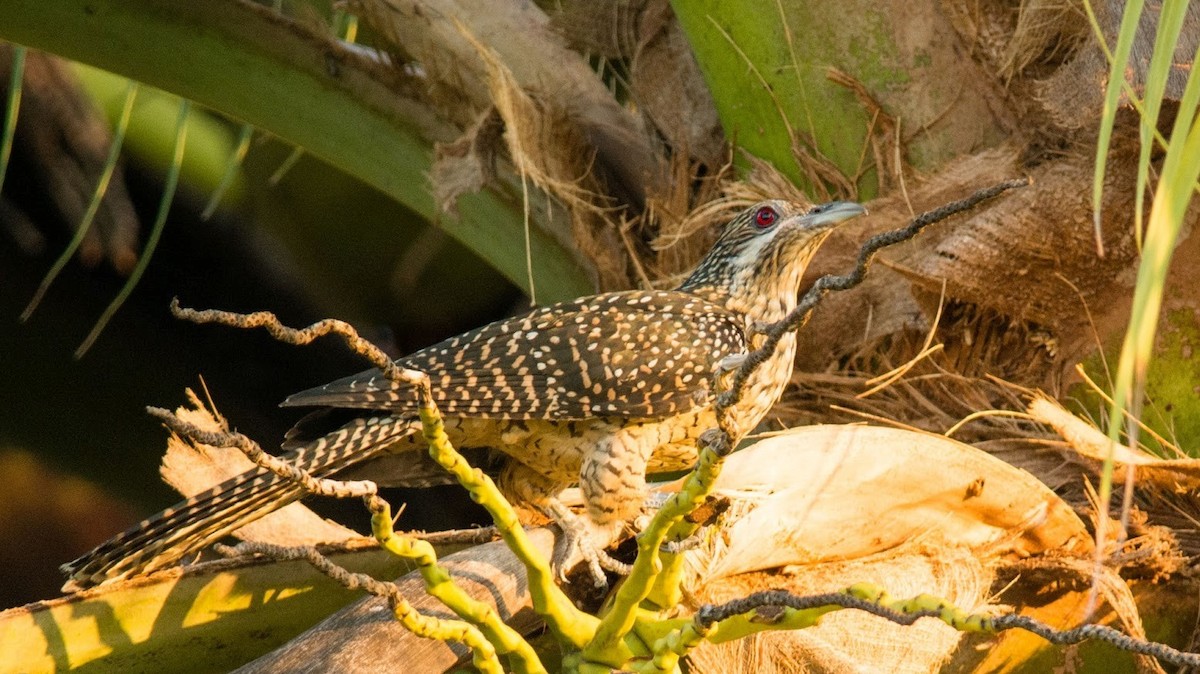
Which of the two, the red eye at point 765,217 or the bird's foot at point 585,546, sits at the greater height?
the red eye at point 765,217

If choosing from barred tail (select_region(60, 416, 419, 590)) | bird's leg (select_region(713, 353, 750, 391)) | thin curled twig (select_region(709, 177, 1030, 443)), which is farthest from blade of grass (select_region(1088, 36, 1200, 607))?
barred tail (select_region(60, 416, 419, 590))

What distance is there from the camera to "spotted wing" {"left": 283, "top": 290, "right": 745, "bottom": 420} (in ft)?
7.87

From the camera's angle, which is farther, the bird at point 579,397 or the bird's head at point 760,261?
the bird's head at point 760,261

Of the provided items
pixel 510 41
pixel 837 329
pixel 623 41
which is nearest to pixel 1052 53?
pixel 837 329

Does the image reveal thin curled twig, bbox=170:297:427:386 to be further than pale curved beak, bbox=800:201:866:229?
No

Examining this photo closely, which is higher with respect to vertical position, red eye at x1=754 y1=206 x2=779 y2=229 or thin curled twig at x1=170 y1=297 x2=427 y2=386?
thin curled twig at x1=170 y1=297 x2=427 y2=386

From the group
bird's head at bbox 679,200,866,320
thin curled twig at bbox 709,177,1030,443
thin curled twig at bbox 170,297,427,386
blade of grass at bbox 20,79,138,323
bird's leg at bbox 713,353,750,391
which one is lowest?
bird's head at bbox 679,200,866,320

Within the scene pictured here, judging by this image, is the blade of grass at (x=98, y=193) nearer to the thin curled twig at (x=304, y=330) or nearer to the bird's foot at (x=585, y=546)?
the bird's foot at (x=585, y=546)

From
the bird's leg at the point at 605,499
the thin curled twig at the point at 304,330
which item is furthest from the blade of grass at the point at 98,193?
the thin curled twig at the point at 304,330

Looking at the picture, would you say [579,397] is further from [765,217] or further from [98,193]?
[98,193]

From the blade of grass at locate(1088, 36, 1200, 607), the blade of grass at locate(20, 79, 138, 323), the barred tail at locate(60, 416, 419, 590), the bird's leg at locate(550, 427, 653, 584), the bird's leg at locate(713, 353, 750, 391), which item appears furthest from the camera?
the blade of grass at locate(20, 79, 138, 323)

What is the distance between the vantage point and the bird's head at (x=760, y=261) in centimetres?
265

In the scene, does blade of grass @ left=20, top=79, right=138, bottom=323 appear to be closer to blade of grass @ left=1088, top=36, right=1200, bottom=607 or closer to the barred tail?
the barred tail

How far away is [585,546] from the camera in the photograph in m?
1.98
